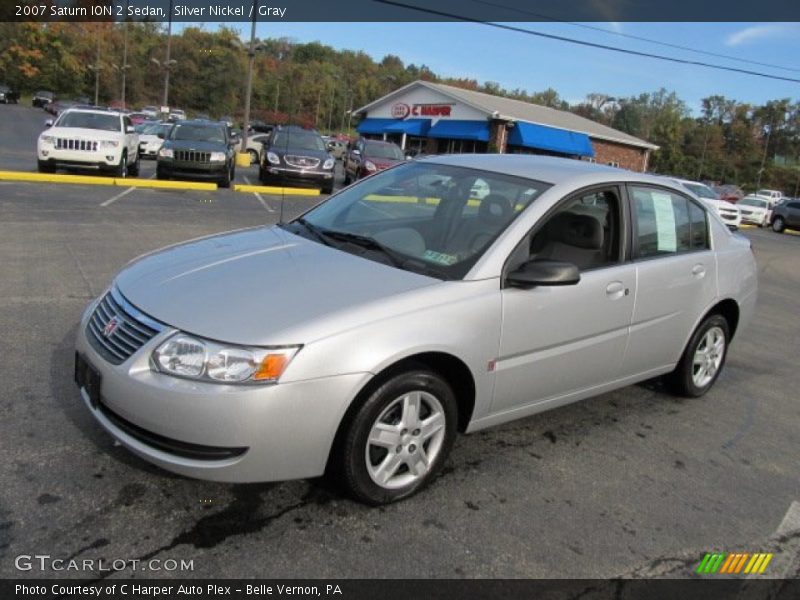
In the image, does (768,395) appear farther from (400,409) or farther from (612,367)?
(400,409)

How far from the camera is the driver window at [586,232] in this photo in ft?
12.7

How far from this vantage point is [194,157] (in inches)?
643

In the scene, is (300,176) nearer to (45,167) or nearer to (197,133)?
(197,133)

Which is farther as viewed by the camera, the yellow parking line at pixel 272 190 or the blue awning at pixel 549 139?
the blue awning at pixel 549 139

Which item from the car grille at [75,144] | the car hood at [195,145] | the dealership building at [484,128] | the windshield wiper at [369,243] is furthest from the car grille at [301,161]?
the dealership building at [484,128]

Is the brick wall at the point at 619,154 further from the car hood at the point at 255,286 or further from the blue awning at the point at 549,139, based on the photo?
the car hood at the point at 255,286

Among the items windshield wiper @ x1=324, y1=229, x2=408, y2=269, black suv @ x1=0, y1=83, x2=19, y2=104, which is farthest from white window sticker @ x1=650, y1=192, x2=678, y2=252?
black suv @ x1=0, y1=83, x2=19, y2=104

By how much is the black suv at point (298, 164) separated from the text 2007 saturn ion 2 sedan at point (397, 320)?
1317 cm

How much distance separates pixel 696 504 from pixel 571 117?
4682 centimetres

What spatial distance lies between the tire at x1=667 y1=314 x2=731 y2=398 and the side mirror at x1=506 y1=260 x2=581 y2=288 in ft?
6.13

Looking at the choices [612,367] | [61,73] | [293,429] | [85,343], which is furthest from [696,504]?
[61,73]

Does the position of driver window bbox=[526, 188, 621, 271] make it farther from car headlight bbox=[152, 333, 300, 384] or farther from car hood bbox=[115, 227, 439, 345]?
car headlight bbox=[152, 333, 300, 384]

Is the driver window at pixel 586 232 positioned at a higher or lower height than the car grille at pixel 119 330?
higher

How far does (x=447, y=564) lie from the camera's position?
278 cm
